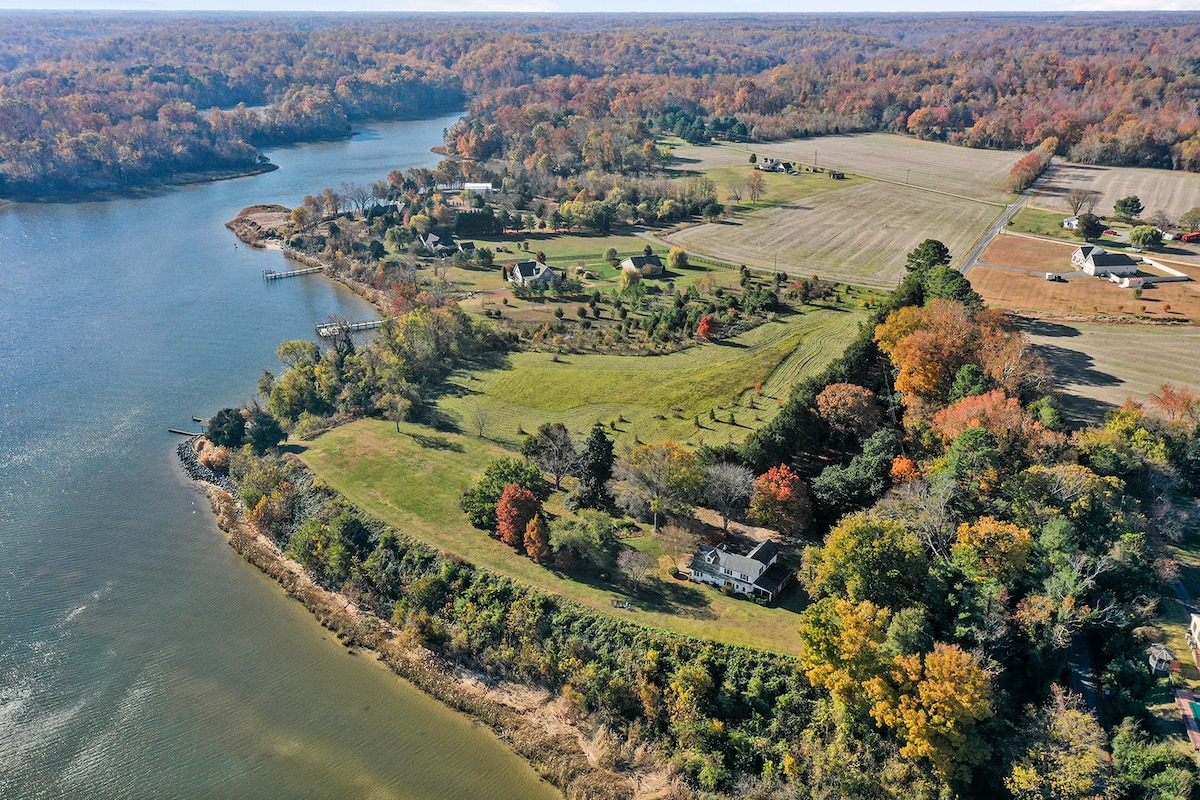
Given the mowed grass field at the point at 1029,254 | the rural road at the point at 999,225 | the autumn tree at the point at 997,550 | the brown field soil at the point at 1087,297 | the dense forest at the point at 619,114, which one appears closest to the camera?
the autumn tree at the point at 997,550

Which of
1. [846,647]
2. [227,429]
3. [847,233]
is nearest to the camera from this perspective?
[846,647]

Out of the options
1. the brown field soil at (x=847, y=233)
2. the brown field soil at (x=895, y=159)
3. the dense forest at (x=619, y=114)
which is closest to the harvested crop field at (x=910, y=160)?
the brown field soil at (x=895, y=159)

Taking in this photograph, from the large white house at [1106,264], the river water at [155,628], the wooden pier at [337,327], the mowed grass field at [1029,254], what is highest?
the large white house at [1106,264]

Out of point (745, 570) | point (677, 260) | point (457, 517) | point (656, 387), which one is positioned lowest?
point (457, 517)

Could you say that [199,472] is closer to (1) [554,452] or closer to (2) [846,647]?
(1) [554,452]

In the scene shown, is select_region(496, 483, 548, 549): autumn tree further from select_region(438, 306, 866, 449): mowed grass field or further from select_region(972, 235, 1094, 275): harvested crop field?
select_region(972, 235, 1094, 275): harvested crop field

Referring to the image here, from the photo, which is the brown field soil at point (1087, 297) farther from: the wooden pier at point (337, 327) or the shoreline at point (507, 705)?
the wooden pier at point (337, 327)

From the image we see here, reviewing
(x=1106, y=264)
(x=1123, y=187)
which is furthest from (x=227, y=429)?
(x=1123, y=187)
